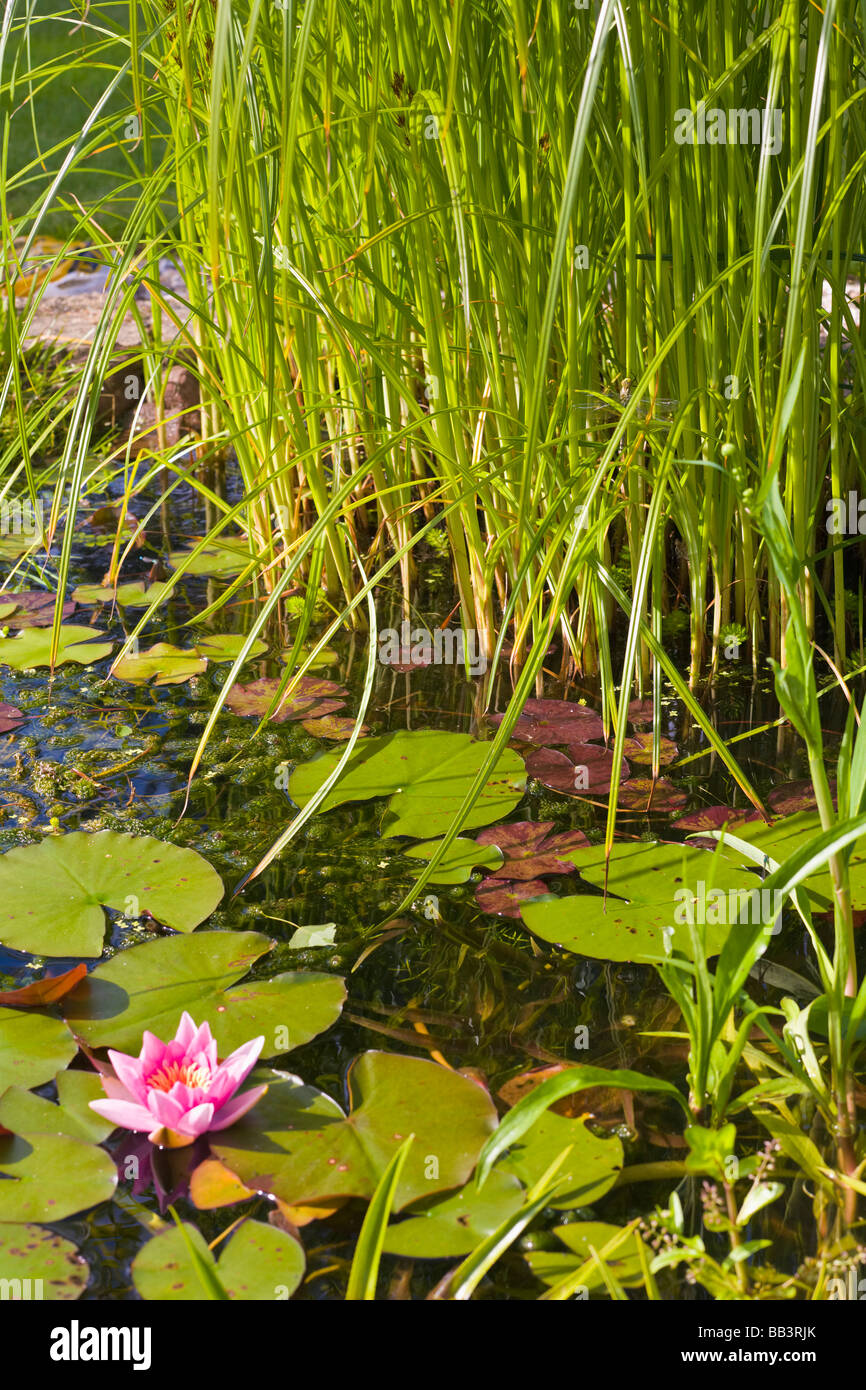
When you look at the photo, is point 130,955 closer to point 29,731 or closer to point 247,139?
point 29,731

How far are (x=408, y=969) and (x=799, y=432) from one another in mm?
810

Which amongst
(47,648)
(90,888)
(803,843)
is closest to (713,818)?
(803,843)

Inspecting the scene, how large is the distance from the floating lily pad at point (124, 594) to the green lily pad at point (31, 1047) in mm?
1005

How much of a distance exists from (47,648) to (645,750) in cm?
100

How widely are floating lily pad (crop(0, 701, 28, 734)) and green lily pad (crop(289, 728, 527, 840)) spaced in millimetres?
449

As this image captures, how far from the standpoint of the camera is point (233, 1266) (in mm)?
778

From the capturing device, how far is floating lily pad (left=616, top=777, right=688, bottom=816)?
1321 mm

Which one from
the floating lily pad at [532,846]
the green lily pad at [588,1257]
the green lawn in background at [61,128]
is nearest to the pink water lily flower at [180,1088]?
the green lily pad at [588,1257]

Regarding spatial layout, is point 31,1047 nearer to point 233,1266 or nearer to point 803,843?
point 233,1266

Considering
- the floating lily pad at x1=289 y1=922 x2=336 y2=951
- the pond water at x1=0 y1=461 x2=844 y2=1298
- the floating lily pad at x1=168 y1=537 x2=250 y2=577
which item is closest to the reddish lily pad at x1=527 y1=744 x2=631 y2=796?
the pond water at x1=0 y1=461 x2=844 y2=1298

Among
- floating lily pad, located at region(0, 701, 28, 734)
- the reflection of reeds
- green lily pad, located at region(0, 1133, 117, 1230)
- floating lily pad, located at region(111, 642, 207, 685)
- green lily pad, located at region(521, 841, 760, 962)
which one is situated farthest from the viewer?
floating lily pad, located at region(111, 642, 207, 685)

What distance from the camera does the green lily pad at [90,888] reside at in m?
1.12

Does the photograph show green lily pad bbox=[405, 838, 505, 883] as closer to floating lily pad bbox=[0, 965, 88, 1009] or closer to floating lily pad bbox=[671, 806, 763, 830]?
floating lily pad bbox=[671, 806, 763, 830]
